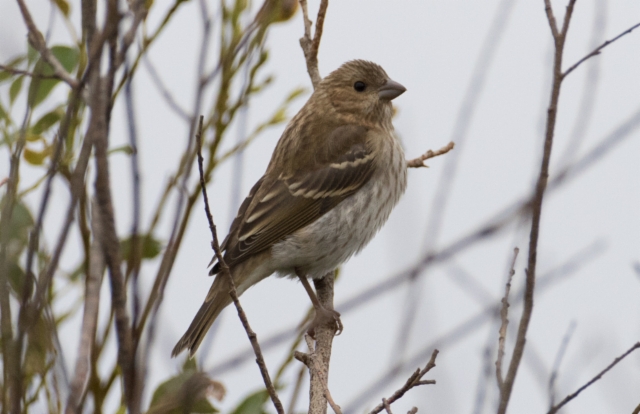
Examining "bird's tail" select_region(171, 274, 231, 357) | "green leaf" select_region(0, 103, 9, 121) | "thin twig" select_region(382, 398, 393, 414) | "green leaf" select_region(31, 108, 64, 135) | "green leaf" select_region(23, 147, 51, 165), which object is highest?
"green leaf" select_region(0, 103, 9, 121)

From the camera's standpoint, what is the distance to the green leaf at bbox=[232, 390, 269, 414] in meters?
3.27

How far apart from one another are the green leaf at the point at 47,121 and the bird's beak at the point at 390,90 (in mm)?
3076

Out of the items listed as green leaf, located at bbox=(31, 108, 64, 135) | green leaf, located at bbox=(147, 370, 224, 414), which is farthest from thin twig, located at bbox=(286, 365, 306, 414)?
green leaf, located at bbox=(31, 108, 64, 135)

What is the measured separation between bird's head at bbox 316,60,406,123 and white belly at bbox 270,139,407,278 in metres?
0.53

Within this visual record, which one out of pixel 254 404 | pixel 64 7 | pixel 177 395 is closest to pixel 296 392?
pixel 254 404

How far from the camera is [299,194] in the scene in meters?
5.30

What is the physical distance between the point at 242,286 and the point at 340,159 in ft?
3.68

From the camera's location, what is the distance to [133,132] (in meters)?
1.57

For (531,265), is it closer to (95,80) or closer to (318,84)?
(95,80)

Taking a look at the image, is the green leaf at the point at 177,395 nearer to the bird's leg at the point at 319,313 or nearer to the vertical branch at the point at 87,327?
the vertical branch at the point at 87,327

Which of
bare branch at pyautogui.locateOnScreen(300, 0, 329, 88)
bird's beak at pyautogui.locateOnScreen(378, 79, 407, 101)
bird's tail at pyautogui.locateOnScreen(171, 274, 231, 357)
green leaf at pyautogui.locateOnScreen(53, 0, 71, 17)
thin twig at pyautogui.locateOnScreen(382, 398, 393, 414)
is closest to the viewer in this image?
thin twig at pyautogui.locateOnScreen(382, 398, 393, 414)

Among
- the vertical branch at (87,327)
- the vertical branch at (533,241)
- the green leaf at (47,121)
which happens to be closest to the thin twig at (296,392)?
the vertical branch at (533,241)

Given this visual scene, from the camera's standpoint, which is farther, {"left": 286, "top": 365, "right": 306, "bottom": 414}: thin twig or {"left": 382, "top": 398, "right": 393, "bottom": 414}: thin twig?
{"left": 286, "top": 365, "right": 306, "bottom": 414}: thin twig

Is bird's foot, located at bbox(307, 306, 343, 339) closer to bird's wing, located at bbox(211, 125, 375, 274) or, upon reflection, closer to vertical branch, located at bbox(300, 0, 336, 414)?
vertical branch, located at bbox(300, 0, 336, 414)
